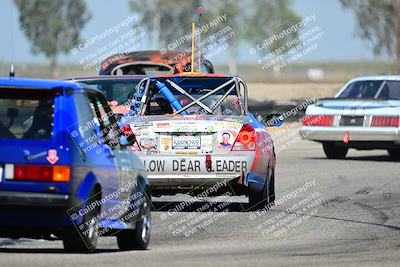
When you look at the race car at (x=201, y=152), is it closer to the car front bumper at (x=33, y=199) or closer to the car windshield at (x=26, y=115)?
the car windshield at (x=26, y=115)

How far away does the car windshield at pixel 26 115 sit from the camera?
30.5ft

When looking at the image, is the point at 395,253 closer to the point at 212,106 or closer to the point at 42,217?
the point at 42,217

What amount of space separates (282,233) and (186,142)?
6.53 feet

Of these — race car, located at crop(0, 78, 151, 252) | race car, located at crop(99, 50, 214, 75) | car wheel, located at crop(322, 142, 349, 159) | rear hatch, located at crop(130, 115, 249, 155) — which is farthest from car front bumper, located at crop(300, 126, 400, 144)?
race car, located at crop(0, 78, 151, 252)

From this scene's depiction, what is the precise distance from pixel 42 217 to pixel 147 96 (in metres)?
5.94

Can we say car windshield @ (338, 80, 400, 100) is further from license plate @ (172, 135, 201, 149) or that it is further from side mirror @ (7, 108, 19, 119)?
side mirror @ (7, 108, 19, 119)

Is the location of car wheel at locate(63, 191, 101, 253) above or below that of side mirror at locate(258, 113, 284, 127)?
above

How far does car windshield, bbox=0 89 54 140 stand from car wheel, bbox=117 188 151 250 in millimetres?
1393

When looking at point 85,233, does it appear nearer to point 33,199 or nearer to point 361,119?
point 33,199

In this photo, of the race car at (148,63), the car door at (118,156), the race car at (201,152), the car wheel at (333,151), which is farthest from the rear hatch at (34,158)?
the car wheel at (333,151)

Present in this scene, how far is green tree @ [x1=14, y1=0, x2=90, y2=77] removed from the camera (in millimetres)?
102438

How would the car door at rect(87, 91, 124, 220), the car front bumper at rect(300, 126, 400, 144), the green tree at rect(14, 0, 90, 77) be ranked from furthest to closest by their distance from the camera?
the green tree at rect(14, 0, 90, 77) < the car front bumper at rect(300, 126, 400, 144) < the car door at rect(87, 91, 124, 220)

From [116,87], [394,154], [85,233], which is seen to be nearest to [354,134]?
[394,154]

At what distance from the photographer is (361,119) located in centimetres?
2216
